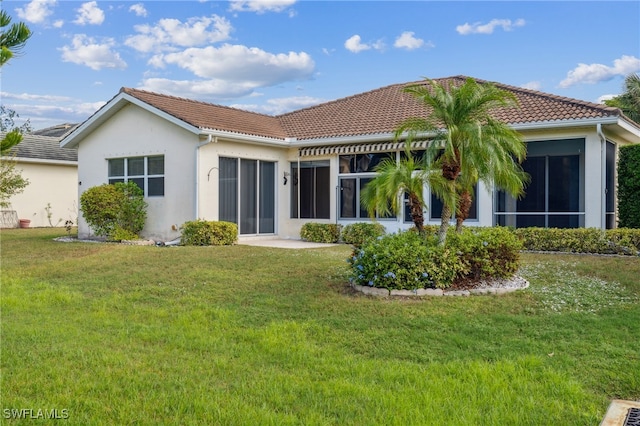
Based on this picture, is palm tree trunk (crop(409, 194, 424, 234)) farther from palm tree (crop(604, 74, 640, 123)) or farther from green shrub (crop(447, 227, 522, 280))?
palm tree (crop(604, 74, 640, 123))

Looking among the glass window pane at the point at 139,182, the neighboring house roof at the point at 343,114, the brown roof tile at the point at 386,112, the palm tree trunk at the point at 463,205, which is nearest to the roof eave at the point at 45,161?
the neighboring house roof at the point at 343,114

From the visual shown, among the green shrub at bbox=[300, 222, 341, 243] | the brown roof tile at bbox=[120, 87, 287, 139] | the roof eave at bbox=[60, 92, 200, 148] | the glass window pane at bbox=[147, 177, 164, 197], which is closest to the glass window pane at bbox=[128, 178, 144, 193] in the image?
the glass window pane at bbox=[147, 177, 164, 197]

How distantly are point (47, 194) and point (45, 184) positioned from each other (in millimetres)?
637

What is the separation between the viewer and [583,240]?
1636 centimetres

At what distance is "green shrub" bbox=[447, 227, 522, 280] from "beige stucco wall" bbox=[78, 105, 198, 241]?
39.9 feet

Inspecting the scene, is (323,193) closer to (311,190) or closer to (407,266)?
(311,190)

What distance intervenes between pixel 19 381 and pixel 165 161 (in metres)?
16.0

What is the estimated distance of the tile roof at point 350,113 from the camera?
1839 centimetres

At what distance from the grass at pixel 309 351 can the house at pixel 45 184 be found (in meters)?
22.5

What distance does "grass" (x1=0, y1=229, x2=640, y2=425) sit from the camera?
522 centimetres

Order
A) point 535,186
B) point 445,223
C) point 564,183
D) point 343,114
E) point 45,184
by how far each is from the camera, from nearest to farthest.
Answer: point 445,223
point 564,183
point 535,186
point 343,114
point 45,184

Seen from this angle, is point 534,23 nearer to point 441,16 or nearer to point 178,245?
point 441,16

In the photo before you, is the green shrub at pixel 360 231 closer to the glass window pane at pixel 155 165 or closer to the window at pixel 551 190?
the window at pixel 551 190

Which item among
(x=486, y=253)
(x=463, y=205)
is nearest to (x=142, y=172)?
(x=463, y=205)
